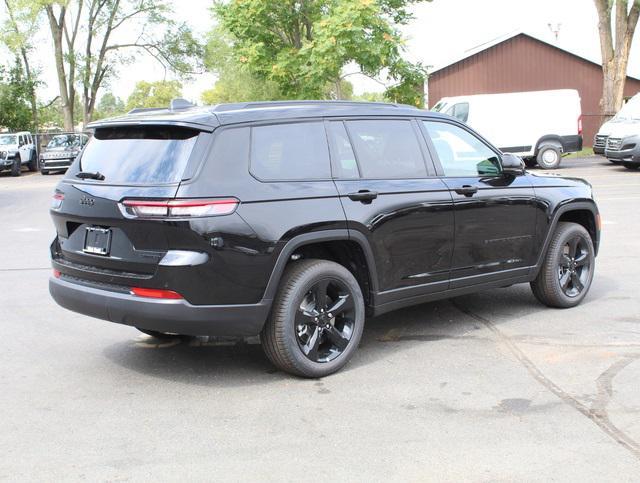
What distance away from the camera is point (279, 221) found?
4.80m

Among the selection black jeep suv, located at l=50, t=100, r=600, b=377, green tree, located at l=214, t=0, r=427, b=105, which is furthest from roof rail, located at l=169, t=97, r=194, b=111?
green tree, located at l=214, t=0, r=427, b=105

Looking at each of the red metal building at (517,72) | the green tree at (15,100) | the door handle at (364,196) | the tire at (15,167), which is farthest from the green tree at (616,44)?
the green tree at (15,100)

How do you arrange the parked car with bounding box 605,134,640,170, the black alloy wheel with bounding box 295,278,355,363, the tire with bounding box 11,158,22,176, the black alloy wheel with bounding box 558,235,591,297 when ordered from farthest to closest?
1. the tire with bounding box 11,158,22,176
2. the parked car with bounding box 605,134,640,170
3. the black alloy wheel with bounding box 558,235,591,297
4. the black alloy wheel with bounding box 295,278,355,363

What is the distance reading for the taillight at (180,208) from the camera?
4.54 metres

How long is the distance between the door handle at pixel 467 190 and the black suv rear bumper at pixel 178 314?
1867 millimetres

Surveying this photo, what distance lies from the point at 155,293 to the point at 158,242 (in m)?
0.30

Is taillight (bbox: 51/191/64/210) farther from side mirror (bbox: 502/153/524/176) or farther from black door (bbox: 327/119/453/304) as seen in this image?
side mirror (bbox: 502/153/524/176)

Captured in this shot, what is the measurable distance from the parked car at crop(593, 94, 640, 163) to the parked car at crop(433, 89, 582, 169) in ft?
3.58

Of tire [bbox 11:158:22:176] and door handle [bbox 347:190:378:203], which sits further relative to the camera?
tire [bbox 11:158:22:176]

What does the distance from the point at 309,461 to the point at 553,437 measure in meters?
1.26

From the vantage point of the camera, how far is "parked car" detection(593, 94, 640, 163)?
76.6 ft

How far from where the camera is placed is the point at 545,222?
6594 millimetres

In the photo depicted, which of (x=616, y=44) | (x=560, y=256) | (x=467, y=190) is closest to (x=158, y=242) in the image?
(x=467, y=190)

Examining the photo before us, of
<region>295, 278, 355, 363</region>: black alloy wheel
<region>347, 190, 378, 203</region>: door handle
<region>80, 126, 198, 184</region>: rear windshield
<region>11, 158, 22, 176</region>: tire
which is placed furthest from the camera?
<region>11, 158, 22, 176</region>: tire
